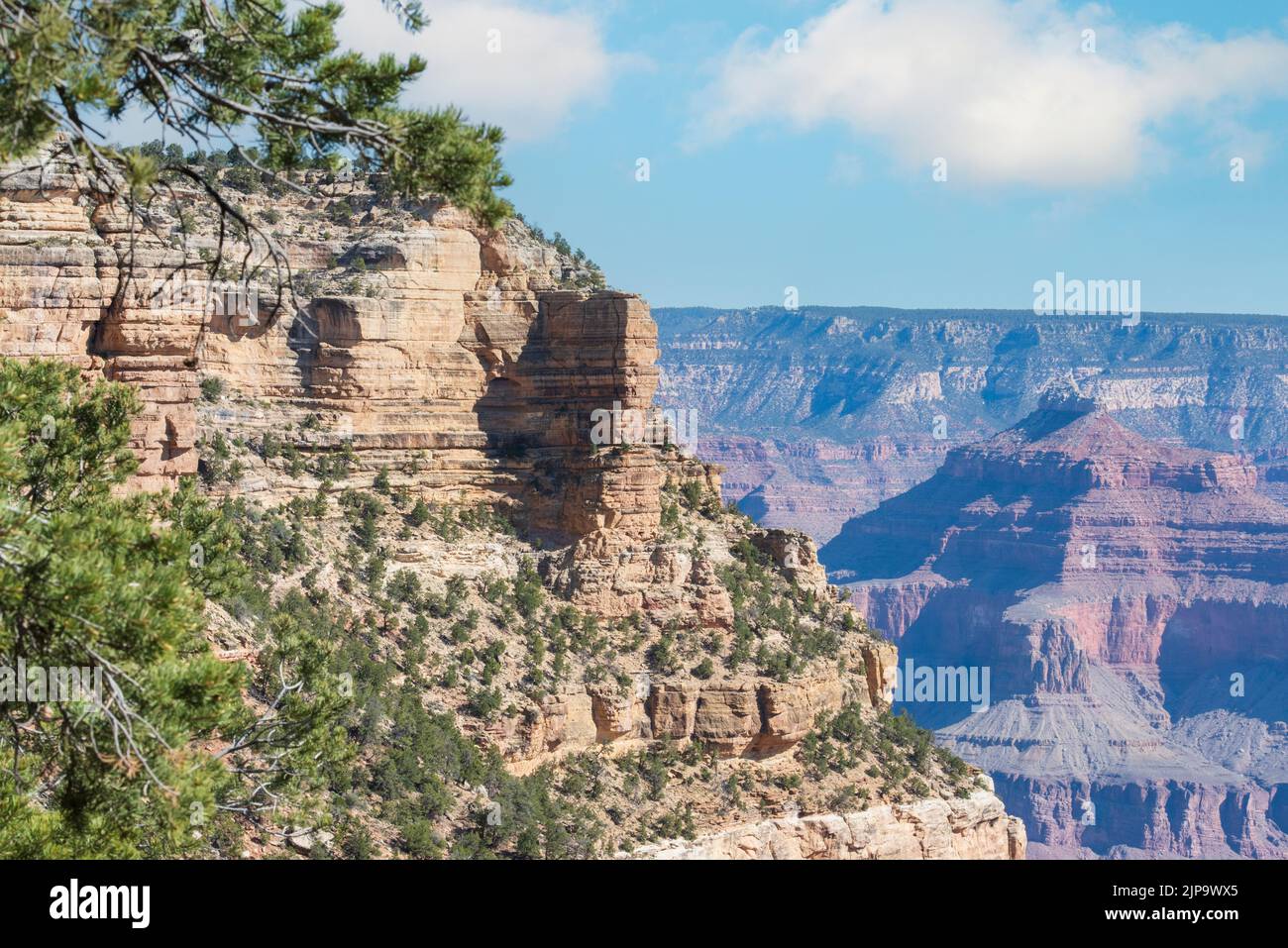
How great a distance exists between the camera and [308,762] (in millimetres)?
22297

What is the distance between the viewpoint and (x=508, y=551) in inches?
2098

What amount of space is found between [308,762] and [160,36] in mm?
9220

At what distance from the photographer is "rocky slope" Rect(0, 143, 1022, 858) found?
47.8 m

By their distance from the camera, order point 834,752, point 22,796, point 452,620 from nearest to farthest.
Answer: point 22,796 < point 452,620 < point 834,752

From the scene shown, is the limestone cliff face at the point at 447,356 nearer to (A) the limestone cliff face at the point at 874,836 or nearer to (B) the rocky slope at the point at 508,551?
(B) the rocky slope at the point at 508,551

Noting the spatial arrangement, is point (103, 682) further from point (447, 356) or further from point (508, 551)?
point (447, 356)

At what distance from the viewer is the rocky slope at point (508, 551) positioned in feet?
157
